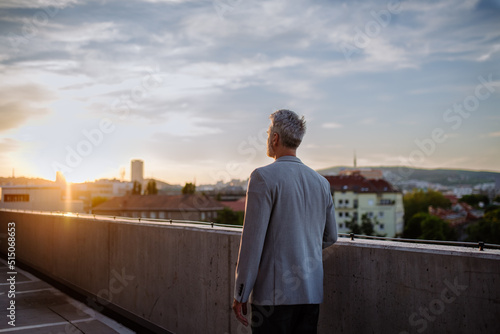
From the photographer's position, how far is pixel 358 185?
12912cm

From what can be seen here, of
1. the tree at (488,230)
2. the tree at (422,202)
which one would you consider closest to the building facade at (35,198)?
the tree at (488,230)

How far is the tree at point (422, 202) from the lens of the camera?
547 feet

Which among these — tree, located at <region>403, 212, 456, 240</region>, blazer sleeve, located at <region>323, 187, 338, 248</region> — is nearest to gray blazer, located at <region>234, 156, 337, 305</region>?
blazer sleeve, located at <region>323, 187, 338, 248</region>

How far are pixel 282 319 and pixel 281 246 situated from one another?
0.44 metres

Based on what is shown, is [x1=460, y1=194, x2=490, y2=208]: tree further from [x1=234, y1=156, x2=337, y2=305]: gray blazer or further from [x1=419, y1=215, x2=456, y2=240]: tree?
[x1=234, y1=156, x2=337, y2=305]: gray blazer

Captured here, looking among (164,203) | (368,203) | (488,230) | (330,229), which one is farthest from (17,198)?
(368,203)

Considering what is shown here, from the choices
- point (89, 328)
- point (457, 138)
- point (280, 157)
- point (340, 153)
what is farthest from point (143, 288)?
point (340, 153)

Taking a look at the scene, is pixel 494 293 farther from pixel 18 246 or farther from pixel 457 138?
pixel 457 138

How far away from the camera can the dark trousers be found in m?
2.94

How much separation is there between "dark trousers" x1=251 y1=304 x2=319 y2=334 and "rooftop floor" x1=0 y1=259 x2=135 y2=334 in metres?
3.86

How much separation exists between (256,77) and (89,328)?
13.0m

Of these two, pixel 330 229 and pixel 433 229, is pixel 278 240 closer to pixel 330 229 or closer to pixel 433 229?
pixel 330 229

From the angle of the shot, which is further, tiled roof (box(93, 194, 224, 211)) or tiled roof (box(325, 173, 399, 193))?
tiled roof (box(325, 173, 399, 193))

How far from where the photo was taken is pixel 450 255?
296cm
